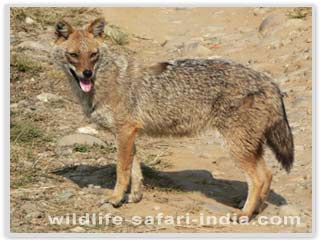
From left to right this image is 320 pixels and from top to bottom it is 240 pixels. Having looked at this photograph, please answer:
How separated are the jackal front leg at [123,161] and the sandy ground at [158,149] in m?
0.16

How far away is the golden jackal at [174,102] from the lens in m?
9.43

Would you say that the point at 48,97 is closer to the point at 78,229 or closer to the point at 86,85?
the point at 86,85

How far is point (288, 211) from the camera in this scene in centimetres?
967

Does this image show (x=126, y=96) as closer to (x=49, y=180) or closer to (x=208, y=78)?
(x=208, y=78)

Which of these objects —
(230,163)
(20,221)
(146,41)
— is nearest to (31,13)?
(146,41)

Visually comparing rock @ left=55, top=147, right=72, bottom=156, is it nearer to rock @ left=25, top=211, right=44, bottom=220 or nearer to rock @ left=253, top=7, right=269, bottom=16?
rock @ left=25, top=211, right=44, bottom=220

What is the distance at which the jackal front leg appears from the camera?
9570mm

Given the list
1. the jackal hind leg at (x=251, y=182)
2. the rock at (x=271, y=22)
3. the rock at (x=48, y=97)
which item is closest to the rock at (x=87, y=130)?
the rock at (x=48, y=97)

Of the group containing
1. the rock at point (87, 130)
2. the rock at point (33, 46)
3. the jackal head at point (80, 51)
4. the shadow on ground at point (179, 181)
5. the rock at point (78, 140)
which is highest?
the rock at point (33, 46)

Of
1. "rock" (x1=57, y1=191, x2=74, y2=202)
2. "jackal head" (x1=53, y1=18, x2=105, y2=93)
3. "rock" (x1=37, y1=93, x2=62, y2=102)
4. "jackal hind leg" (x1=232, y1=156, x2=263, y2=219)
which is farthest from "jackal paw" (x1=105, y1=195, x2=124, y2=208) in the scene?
"rock" (x1=37, y1=93, x2=62, y2=102)

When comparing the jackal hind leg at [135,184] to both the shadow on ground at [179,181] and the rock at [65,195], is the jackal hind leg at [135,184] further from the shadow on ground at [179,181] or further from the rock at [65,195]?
the rock at [65,195]

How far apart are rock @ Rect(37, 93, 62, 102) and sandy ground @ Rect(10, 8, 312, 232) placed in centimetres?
4

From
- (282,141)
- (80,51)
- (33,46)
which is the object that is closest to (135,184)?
(80,51)

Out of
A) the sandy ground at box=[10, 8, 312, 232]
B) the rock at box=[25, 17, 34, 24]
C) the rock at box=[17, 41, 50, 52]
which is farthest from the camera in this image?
the rock at box=[25, 17, 34, 24]
